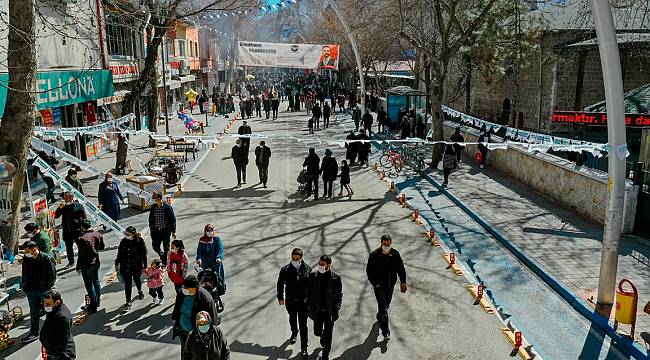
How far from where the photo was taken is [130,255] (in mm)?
8789

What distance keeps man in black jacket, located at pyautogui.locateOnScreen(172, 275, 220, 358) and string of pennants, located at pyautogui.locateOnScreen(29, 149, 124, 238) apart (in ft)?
17.3

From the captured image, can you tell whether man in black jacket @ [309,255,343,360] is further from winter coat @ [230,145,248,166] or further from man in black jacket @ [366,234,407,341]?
winter coat @ [230,145,248,166]

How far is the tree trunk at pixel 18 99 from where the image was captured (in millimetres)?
10188

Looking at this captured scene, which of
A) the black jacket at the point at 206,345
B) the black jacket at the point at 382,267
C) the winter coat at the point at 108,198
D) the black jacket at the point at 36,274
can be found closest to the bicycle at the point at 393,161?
the winter coat at the point at 108,198

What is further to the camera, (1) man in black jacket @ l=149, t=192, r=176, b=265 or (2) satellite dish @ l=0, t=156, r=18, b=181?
(1) man in black jacket @ l=149, t=192, r=176, b=265

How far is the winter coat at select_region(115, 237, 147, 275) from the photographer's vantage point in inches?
345

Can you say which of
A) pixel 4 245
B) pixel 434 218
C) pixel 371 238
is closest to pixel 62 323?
pixel 4 245

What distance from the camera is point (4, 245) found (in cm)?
1059

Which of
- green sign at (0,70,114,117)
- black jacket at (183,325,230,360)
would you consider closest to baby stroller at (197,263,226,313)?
black jacket at (183,325,230,360)

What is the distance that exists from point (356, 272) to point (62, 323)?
5594 millimetres

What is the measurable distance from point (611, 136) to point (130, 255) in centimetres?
775

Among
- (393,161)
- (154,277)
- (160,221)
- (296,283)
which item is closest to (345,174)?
(393,161)

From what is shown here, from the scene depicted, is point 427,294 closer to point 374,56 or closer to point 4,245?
point 4,245

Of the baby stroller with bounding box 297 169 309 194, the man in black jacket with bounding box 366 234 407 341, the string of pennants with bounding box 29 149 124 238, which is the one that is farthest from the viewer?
the baby stroller with bounding box 297 169 309 194
